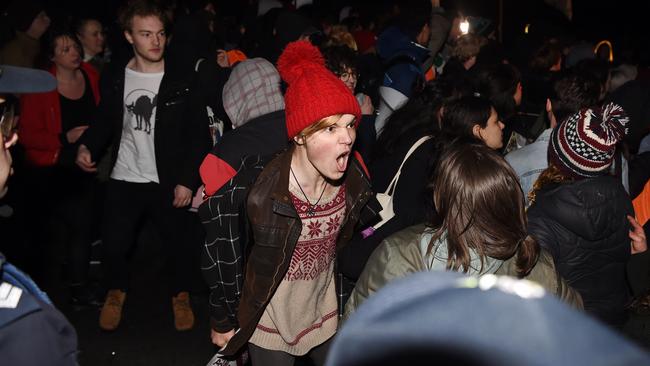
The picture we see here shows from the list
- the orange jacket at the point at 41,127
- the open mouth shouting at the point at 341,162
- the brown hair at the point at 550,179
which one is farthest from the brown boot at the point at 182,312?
the brown hair at the point at 550,179

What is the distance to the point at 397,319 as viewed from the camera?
858 millimetres

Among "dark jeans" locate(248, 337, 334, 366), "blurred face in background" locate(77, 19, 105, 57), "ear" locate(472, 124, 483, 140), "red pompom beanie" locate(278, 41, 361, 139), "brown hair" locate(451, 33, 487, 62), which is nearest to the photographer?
"red pompom beanie" locate(278, 41, 361, 139)

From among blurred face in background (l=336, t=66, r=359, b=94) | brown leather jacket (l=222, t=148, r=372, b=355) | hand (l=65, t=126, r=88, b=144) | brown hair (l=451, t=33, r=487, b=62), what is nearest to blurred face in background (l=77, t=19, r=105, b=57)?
hand (l=65, t=126, r=88, b=144)

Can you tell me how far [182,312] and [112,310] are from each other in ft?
1.71

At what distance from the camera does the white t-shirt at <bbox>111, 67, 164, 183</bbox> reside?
4.61 meters

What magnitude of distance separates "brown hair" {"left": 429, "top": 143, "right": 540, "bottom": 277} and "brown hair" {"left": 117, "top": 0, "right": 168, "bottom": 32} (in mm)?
2940

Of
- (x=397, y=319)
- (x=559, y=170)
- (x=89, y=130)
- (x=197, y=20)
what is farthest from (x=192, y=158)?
(x=397, y=319)

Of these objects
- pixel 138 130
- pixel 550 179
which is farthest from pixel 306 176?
pixel 138 130

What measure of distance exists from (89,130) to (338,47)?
76.7 inches

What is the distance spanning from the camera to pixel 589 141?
3.22 metres

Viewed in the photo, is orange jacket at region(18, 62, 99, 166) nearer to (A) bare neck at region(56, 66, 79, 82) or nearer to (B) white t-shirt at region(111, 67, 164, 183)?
(A) bare neck at region(56, 66, 79, 82)

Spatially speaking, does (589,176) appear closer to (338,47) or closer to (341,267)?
(341,267)

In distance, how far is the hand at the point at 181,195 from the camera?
4.62 meters

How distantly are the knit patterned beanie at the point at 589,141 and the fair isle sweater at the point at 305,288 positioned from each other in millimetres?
1175
